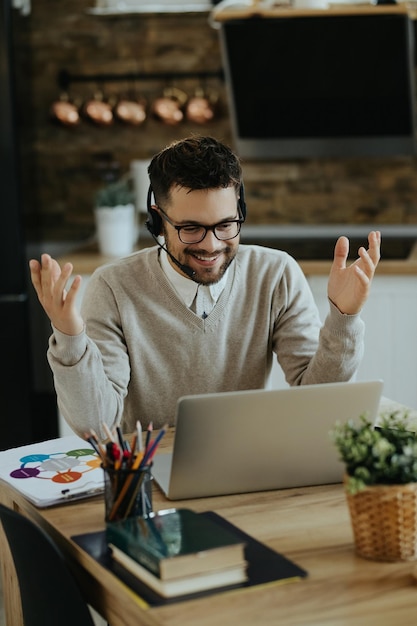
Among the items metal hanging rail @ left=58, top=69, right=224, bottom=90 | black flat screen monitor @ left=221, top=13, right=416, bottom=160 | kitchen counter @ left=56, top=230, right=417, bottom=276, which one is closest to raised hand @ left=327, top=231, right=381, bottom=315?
kitchen counter @ left=56, top=230, right=417, bottom=276

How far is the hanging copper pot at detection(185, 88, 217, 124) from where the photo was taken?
400 cm

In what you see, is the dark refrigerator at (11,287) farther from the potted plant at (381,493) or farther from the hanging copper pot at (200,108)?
the potted plant at (381,493)

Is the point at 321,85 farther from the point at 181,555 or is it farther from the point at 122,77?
the point at 181,555

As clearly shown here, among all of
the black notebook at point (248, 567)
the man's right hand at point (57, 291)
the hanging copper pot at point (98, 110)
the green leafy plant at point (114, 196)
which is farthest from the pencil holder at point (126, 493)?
the hanging copper pot at point (98, 110)

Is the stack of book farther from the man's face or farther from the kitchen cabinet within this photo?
the kitchen cabinet

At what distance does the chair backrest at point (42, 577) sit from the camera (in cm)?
146

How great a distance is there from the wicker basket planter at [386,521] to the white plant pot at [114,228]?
96.9 inches

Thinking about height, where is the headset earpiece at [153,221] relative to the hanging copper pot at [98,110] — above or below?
below

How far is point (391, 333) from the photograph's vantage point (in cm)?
352

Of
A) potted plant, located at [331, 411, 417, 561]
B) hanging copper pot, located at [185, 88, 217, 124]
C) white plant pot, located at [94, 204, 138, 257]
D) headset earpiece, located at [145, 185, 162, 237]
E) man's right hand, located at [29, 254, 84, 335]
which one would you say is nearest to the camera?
potted plant, located at [331, 411, 417, 561]

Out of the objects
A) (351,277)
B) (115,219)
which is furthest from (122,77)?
(351,277)

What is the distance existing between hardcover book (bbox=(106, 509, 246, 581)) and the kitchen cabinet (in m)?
2.15

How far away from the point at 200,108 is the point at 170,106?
0.39 ft

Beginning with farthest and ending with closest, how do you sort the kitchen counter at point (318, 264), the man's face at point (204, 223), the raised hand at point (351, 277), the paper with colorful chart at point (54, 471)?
the kitchen counter at point (318, 264) → the man's face at point (204, 223) → the raised hand at point (351, 277) → the paper with colorful chart at point (54, 471)
